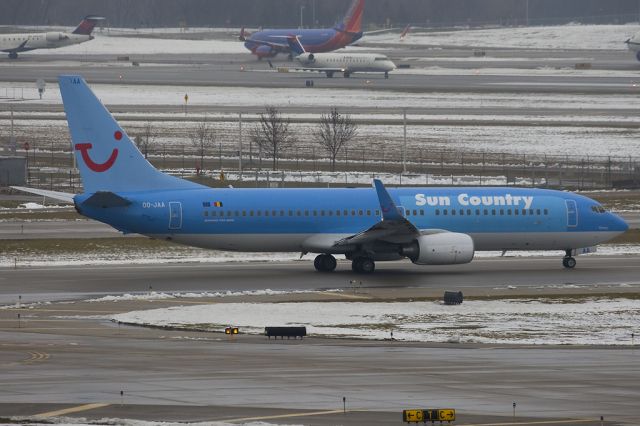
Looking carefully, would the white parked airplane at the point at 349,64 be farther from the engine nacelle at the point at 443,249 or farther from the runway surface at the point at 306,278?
the engine nacelle at the point at 443,249

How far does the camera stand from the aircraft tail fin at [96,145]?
51.0 meters

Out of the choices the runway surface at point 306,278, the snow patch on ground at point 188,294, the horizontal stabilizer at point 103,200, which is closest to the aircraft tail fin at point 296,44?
the runway surface at point 306,278

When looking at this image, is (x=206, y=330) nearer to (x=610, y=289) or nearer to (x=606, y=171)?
(x=610, y=289)

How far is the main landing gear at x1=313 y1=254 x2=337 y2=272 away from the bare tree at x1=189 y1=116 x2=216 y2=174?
43.6 meters

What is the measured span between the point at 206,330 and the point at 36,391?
11.5 m

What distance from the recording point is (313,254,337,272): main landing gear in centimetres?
5431

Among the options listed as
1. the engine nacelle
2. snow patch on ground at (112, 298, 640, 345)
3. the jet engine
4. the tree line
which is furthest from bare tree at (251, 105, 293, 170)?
the jet engine

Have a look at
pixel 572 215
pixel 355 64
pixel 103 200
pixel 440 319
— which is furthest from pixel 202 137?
pixel 355 64

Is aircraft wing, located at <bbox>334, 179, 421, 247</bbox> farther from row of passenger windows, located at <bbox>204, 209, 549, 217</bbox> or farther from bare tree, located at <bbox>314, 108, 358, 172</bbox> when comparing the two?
bare tree, located at <bbox>314, 108, 358, 172</bbox>

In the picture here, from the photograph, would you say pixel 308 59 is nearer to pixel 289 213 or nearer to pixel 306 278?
pixel 289 213

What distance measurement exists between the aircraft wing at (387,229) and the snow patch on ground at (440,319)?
645 centimetres

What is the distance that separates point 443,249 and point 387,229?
227 centimetres

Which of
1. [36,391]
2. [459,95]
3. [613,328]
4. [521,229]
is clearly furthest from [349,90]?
[36,391]

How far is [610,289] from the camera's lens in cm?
4931
